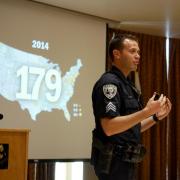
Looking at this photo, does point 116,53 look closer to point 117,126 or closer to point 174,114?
point 117,126

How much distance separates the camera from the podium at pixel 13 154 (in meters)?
2.53

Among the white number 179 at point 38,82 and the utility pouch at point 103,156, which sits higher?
the white number 179 at point 38,82

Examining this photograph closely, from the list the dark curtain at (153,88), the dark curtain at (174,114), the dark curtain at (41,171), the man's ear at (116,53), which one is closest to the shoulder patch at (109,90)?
the man's ear at (116,53)

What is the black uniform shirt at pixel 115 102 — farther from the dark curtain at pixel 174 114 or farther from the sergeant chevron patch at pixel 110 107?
the dark curtain at pixel 174 114

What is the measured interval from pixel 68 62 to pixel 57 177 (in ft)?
4.19

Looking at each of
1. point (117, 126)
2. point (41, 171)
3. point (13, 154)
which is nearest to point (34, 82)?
point (41, 171)

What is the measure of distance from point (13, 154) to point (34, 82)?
1349 millimetres

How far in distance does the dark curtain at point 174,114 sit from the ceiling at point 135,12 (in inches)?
15.0

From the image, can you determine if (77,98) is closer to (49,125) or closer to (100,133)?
(49,125)

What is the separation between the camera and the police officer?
5.21ft

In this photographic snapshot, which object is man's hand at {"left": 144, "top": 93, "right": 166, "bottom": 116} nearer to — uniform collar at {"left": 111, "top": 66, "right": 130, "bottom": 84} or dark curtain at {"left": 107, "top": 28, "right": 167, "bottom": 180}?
uniform collar at {"left": 111, "top": 66, "right": 130, "bottom": 84}

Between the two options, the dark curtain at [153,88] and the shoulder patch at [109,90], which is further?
the dark curtain at [153,88]

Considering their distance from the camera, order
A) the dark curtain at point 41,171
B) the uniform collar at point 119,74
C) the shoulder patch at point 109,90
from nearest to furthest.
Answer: the shoulder patch at point 109,90
the uniform collar at point 119,74
the dark curtain at point 41,171

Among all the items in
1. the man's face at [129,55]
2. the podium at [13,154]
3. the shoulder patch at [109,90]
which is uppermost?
the man's face at [129,55]
